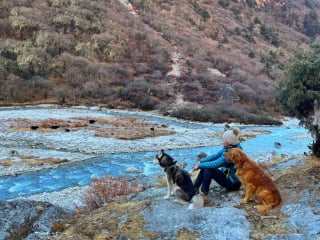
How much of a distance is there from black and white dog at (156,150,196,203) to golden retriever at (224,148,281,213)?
3.01 feet

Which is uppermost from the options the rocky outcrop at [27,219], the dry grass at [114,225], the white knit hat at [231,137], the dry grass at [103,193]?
the white knit hat at [231,137]

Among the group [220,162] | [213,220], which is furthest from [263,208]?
[220,162]

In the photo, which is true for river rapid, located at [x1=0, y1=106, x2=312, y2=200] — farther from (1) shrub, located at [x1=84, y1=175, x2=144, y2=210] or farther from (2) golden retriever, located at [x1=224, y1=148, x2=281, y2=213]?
(2) golden retriever, located at [x1=224, y1=148, x2=281, y2=213]

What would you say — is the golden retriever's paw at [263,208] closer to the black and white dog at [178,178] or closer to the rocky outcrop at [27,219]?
the black and white dog at [178,178]

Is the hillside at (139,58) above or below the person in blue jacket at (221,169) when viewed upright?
below

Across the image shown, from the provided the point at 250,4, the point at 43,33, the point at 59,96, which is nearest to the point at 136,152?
the point at 59,96

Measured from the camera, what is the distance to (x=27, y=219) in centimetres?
1118

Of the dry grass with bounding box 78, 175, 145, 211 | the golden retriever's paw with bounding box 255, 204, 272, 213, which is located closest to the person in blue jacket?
the golden retriever's paw with bounding box 255, 204, 272, 213

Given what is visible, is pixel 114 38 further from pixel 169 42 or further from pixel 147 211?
pixel 147 211

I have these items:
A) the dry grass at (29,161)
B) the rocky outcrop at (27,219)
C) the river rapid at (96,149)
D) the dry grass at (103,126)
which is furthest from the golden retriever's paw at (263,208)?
the dry grass at (103,126)

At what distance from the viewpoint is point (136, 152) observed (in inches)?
1035

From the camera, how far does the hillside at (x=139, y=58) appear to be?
51156mm

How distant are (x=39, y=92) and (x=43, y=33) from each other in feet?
51.0

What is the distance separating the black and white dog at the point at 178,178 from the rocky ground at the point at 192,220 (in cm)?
21
